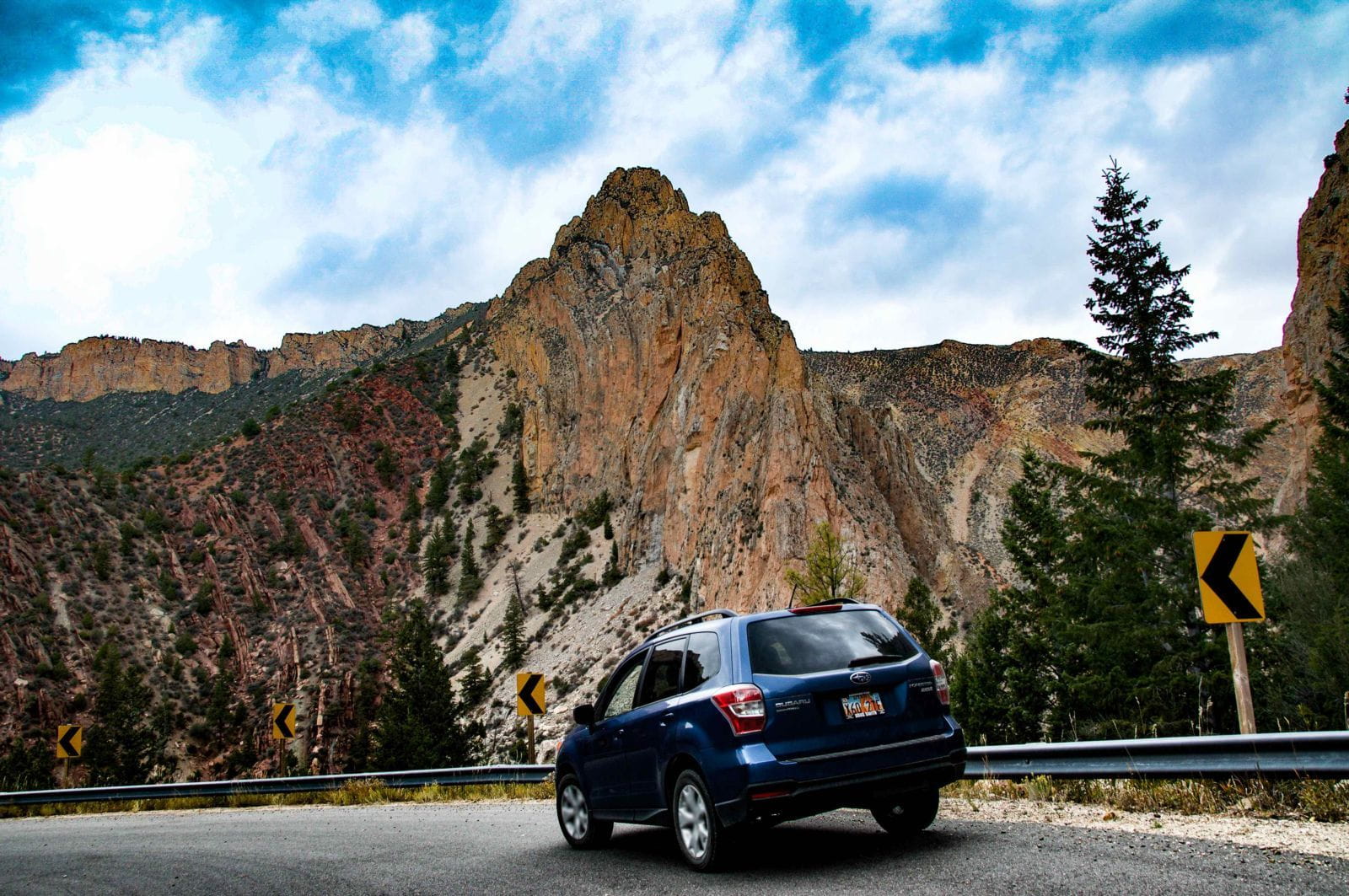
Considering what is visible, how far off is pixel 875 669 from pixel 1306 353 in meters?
48.0

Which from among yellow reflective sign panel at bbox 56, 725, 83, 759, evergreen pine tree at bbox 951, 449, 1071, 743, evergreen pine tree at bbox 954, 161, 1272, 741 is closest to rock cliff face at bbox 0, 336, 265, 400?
yellow reflective sign panel at bbox 56, 725, 83, 759

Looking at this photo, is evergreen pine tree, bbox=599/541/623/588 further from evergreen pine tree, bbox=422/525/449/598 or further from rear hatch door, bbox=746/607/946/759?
rear hatch door, bbox=746/607/946/759

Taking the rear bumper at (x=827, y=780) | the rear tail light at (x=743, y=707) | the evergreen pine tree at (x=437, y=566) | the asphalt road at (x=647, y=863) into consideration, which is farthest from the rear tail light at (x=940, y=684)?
the evergreen pine tree at (x=437, y=566)

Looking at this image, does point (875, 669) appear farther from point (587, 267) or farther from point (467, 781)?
point (587, 267)

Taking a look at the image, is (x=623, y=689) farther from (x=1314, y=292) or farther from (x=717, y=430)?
(x=1314, y=292)

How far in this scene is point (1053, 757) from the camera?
26.5 ft

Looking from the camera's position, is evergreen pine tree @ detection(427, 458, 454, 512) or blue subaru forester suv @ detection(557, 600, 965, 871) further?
evergreen pine tree @ detection(427, 458, 454, 512)

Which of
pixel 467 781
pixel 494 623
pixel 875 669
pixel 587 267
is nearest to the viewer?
pixel 875 669

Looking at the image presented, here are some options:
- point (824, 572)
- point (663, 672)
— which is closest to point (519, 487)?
point (824, 572)

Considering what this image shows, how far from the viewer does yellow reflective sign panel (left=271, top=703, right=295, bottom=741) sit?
2127 cm

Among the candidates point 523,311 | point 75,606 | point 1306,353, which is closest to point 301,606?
point 75,606

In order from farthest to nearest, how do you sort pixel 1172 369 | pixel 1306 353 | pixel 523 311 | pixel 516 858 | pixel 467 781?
1. pixel 523 311
2. pixel 1306 353
3. pixel 1172 369
4. pixel 467 781
5. pixel 516 858

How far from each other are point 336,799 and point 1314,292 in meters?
46.4

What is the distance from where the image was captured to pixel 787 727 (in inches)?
229
